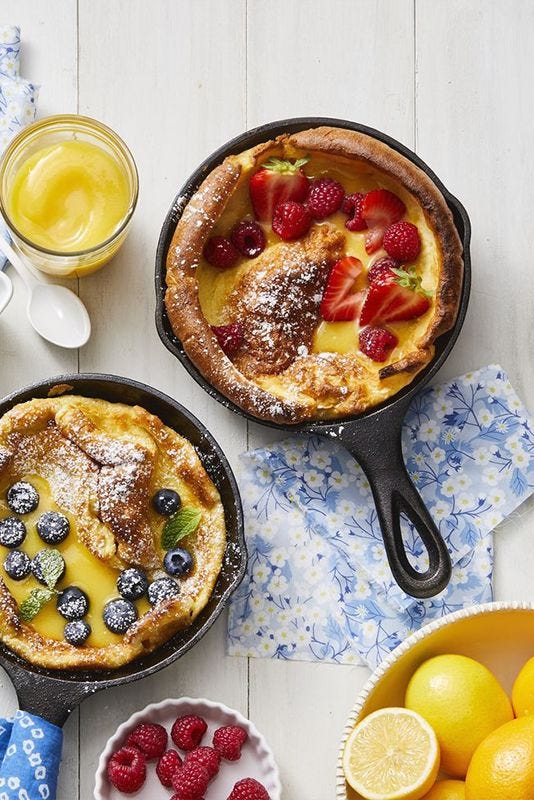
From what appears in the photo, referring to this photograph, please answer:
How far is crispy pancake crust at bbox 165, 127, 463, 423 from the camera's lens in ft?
8.05

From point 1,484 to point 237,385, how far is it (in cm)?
59

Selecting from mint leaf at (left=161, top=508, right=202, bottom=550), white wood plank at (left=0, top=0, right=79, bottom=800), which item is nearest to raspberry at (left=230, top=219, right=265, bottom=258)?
white wood plank at (left=0, top=0, right=79, bottom=800)

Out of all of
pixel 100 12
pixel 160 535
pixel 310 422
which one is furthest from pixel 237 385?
pixel 100 12

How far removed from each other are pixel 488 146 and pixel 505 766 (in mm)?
1498

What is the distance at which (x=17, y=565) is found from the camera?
2.42 m

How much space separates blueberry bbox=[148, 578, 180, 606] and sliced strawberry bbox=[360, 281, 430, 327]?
76cm

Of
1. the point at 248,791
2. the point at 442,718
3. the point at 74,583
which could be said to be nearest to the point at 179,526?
the point at 74,583

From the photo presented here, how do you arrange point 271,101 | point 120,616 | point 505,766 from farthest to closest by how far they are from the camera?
point 271,101 < point 120,616 < point 505,766

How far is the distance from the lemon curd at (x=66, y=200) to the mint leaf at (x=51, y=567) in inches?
27.4

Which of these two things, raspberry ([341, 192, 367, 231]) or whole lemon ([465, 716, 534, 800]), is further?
raspberry ([341, 192, 367, 231])

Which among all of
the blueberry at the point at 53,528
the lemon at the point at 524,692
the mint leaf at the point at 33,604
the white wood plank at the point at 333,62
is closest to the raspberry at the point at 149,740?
the mint leaf at the point at 33,604

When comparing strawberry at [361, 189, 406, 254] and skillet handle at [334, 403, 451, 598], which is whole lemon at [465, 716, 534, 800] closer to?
skillet handle at [334, 403, 451, 598]

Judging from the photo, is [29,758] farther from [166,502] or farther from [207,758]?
Result: [166,502]

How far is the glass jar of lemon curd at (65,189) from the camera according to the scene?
2492 mm
